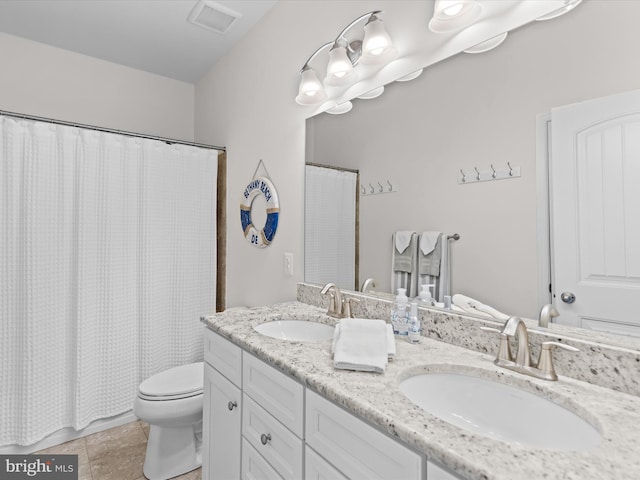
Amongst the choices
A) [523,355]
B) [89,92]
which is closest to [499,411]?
[523,355]

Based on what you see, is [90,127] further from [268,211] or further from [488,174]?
[488,174]

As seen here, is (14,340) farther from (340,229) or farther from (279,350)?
(340,229)

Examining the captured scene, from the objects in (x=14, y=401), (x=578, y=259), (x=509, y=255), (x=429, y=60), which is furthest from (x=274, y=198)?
(x=14, y=401)

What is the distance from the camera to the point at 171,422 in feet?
5.57

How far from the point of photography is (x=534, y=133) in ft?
3.25

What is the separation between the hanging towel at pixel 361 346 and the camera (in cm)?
92

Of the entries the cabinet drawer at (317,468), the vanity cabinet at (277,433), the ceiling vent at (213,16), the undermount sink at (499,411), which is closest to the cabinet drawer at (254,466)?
the vanity cabinet at (277,433)

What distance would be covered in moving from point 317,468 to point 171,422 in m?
1.13

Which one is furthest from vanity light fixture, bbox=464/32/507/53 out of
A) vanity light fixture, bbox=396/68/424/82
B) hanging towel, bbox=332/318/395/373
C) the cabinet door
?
the cabinet door

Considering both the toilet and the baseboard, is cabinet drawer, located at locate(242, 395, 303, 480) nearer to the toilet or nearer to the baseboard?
the toilet

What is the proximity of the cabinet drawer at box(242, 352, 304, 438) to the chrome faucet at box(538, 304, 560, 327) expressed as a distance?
2.25ft

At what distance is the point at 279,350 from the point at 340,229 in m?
0.72

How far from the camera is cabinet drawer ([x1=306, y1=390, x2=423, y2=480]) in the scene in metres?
0.67

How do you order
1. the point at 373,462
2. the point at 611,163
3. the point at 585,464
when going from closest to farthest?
1. the point at 585,464
2. the point at 373,462
3. the point at 611,163
